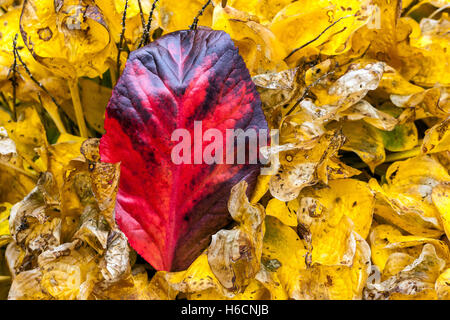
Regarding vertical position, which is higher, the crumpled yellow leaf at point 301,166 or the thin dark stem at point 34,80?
the thin dark stem at point 34,80

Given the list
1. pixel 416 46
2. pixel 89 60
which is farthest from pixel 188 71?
pixel 416 46

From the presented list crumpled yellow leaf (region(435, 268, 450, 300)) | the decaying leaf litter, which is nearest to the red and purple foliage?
the decaying leaf litter

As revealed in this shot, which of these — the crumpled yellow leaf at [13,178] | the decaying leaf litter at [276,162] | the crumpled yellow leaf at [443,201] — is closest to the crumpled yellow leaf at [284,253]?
the decaying leaf litter at [276,162]

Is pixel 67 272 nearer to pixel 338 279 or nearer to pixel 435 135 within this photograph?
pixel 338 279

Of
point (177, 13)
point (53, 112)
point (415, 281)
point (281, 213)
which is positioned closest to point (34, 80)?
point (53, 112)

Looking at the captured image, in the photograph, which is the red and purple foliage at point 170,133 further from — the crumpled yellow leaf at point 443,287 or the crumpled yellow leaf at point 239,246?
the crumpled yellow leaf at point 443,287

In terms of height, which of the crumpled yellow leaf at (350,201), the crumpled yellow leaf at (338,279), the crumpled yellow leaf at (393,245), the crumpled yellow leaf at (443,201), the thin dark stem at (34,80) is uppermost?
the thin dark stem at (34,80)

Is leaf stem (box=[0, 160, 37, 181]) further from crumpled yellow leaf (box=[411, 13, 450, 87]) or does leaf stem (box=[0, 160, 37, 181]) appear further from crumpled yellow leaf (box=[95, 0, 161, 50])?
crumpled yellow leaf (box=[411, 13, 450, 87])
